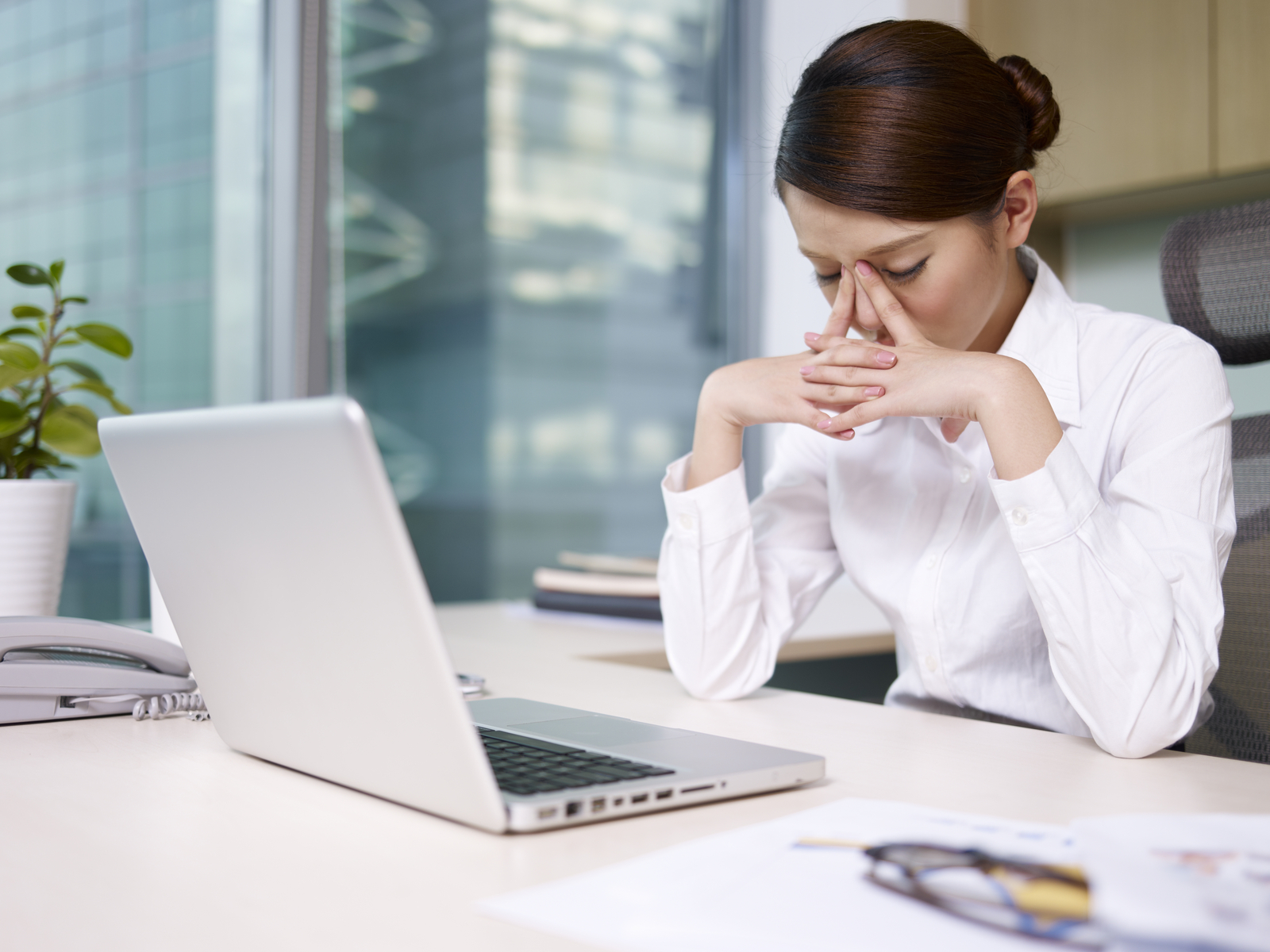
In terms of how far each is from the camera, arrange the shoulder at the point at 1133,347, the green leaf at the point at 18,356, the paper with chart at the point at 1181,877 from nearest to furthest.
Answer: the paper with chart at the point at 1181,877 < the shoulder at the point at 1133,347 < the green leaf at the point at 18,356

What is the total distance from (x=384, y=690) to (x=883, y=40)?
0.77 meters

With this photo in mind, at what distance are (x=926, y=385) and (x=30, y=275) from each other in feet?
3.43

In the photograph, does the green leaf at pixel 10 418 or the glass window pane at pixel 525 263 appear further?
the glass window pane at pixel 525 263

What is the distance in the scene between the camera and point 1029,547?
2.75ft

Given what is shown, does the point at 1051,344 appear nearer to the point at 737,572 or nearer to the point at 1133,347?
the point at 1133,347

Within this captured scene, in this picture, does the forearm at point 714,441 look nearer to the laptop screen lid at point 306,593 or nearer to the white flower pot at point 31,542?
Answer: the laptop screen lid at point 306,593

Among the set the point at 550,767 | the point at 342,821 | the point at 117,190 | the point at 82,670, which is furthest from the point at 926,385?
the point at 117,190

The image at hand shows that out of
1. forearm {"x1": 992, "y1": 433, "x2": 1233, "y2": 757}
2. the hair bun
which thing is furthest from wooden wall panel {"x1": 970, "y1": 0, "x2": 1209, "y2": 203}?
forearm {"x1": 992, "y1": 433, "x2": 1233, "y2": 757}

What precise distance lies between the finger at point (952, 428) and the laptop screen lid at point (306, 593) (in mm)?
657

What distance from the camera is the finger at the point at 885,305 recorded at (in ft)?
3.32

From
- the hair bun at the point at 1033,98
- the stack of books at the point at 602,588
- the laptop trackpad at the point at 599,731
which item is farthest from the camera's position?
the stack of books at the point at 602,588

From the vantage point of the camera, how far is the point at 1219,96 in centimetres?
A: 204

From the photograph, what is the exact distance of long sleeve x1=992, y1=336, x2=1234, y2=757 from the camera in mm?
798

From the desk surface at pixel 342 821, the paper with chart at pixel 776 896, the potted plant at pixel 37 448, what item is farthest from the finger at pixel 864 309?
the potted plant at pixel 37 448
